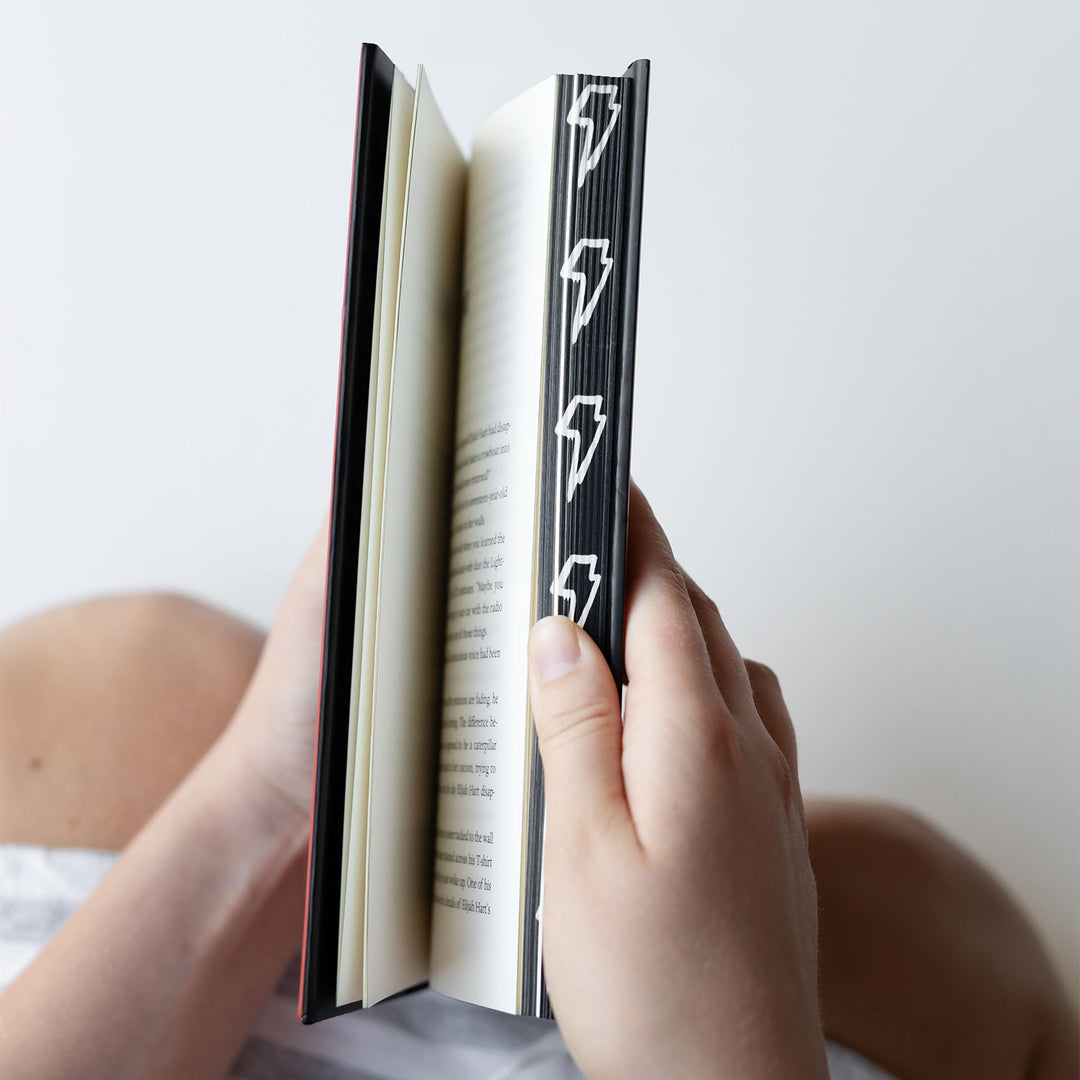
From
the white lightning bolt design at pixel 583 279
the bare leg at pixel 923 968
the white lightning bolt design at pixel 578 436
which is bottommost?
the bare leg at pixel 923 968

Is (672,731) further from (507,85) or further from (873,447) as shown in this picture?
(507,85)

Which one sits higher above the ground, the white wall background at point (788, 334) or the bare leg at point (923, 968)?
the white wall background at point (788, 334)

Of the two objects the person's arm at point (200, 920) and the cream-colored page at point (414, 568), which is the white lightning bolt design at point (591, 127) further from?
the person's arm at point (200, 920)

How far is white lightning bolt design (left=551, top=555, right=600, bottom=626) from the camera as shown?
45 cm

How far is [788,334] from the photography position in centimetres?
104

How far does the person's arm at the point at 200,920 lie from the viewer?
668 mm

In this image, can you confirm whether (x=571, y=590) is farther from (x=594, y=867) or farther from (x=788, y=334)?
(x=788, y=334)

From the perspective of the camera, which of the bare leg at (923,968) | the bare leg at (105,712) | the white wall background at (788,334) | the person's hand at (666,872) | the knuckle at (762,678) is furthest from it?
the white wall background at (788,334)

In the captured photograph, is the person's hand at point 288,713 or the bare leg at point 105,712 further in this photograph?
the bare leg at point 105,712

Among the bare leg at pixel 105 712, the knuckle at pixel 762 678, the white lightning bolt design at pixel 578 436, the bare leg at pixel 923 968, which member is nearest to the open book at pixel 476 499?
the white lightning bolt design at pixel 578 436

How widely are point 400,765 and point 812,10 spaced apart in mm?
1004

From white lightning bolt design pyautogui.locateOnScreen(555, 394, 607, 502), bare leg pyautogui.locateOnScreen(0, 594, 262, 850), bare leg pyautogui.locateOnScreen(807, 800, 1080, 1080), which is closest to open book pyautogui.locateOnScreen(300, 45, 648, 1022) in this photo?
white lightning bolt design pyautogui.locateOnScreen(555, 394, 607, 502)

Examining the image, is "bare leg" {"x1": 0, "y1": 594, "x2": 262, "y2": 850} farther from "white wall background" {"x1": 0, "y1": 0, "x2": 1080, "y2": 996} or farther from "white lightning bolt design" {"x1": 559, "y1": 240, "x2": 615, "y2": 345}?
"white lightning bolt design" {"x1": 559, "y1": 240, "x2": 615, "y2": 345}

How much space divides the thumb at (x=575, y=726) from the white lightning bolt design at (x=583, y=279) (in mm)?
150
